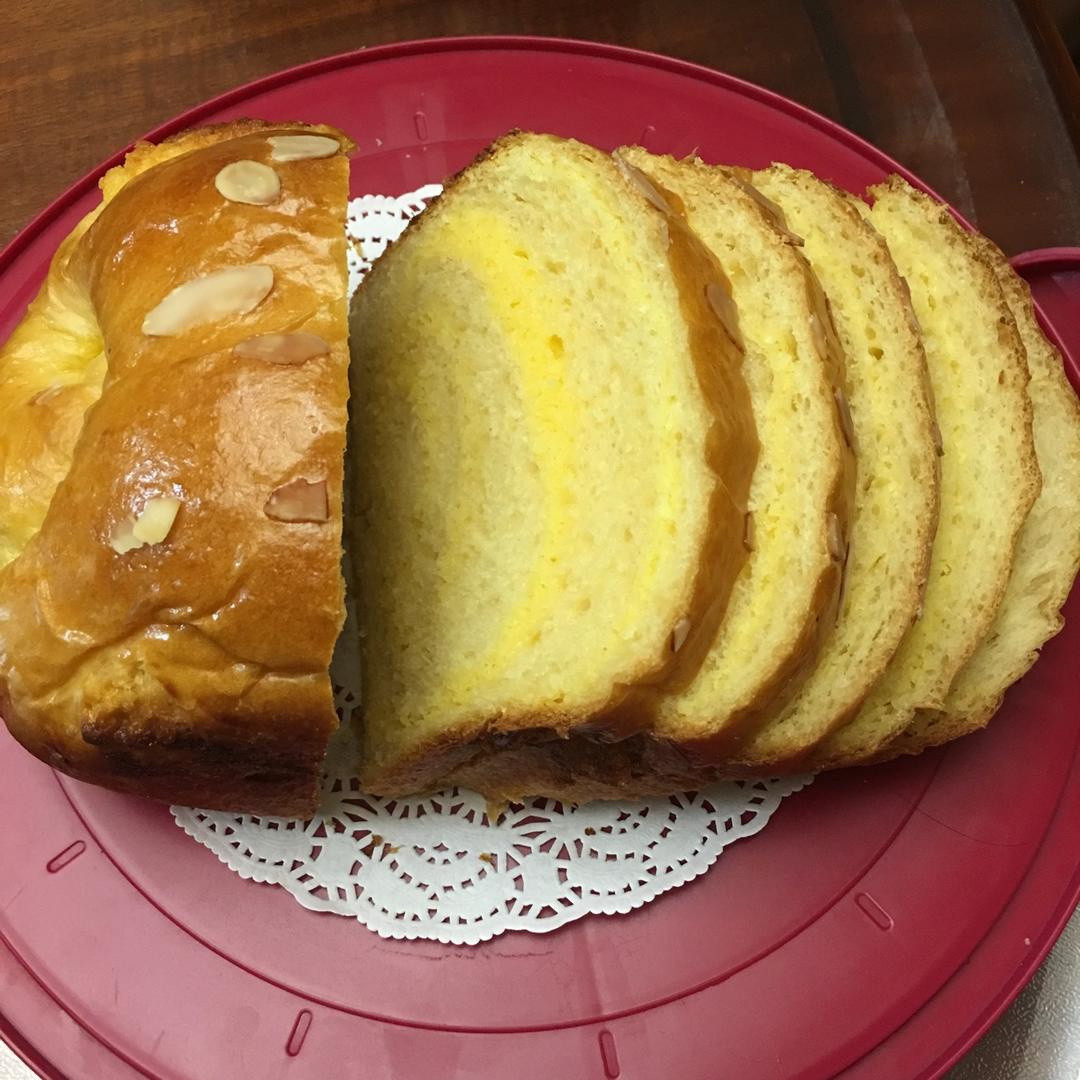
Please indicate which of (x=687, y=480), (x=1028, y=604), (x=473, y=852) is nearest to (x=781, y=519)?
(x=687, y=480)

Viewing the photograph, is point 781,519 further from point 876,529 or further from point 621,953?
point 621,953

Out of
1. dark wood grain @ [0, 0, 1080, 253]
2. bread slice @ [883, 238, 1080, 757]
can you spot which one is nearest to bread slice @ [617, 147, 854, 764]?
bread slice @ [883, 238, 1080, 757]

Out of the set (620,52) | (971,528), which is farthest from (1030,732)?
(620,52)

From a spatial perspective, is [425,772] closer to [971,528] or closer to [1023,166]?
[971,528]

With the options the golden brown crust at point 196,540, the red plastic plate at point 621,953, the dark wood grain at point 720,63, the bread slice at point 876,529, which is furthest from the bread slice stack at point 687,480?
the dark wood grain at point 720,63

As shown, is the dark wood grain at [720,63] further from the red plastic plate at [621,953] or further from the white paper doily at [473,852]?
the white paper doily at [473,852]
